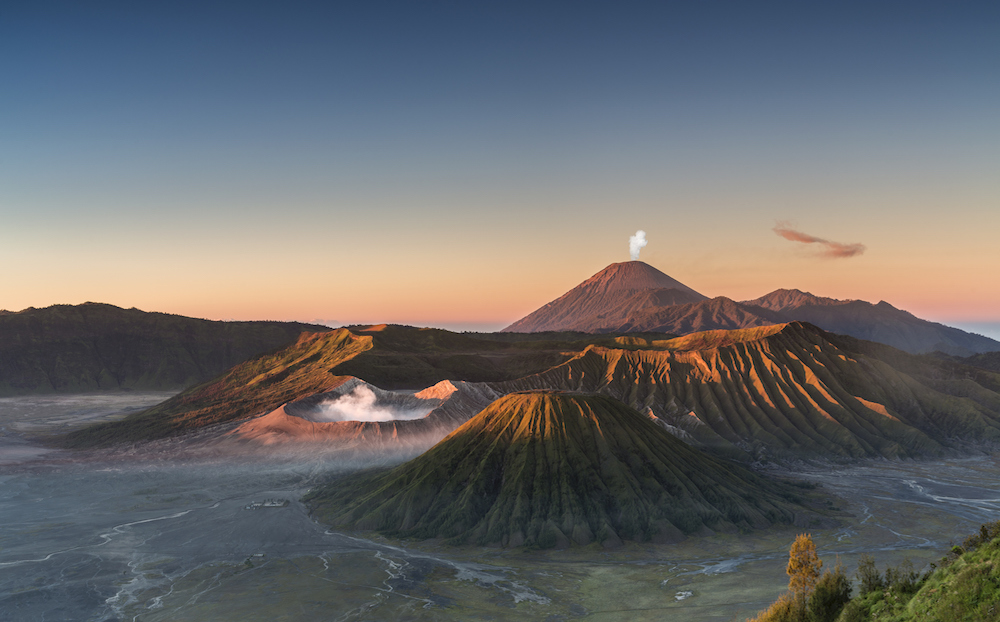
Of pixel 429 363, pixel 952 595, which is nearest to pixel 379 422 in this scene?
pixel 429 363

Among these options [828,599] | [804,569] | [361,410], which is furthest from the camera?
[361,410]

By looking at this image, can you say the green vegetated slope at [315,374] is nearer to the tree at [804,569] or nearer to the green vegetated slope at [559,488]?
the green vegetated slope at [559,488]

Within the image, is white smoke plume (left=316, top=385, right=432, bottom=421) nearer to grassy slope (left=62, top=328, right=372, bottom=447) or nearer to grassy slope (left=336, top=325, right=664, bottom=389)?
grassy slope (left=62, top=328, right=372, bottom=447)

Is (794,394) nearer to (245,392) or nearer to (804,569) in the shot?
(804,569)

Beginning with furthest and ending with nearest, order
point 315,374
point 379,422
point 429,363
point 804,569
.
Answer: point 429,363 < point 315,374 < point 379,422 < point 804,569

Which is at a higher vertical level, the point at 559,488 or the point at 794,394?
the point at 794,394
